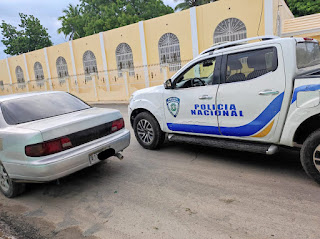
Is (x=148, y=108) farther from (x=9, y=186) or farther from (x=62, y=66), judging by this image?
(x=62, y=66)

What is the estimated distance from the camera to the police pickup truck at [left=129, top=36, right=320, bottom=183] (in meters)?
3.29

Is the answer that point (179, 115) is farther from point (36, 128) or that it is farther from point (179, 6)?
point (179, 6)

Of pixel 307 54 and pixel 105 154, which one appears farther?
pixel 105 154

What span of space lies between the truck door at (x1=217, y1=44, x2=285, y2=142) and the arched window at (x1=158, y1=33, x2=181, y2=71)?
12.8 meters

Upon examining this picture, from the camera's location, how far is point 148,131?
17.4 ft

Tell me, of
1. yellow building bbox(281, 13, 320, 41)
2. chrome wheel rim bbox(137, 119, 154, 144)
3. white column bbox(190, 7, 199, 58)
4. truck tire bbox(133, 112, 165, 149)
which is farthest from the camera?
white column bbox(190, 7, 199, 58)

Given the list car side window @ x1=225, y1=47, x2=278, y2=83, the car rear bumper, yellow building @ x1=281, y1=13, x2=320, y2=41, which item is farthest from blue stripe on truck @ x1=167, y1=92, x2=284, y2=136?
yellow building @ x1=281, y1=13, x2=320, y2=41

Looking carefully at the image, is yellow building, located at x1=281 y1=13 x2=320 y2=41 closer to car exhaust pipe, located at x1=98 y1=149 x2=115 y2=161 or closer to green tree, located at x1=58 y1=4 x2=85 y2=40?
car exhaust pipe, located at x1=98 y1=149 x2=115 y2=161

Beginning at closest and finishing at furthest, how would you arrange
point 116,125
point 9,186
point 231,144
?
point 9,186, point 231,144, point 116,125

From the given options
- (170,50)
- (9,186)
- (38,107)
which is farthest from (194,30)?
(9,186)

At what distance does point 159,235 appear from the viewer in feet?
8.64

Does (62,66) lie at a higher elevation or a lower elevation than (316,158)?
higher

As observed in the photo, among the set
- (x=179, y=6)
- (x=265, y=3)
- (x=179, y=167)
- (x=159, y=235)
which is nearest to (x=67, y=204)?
(x=159, y=235)

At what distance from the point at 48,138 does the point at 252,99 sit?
9.24 ft
